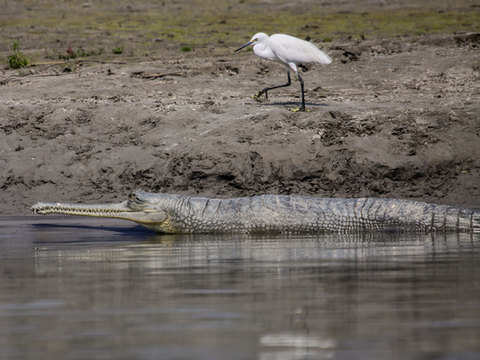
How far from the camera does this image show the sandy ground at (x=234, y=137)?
1291 cm

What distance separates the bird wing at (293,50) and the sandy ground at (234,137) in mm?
809

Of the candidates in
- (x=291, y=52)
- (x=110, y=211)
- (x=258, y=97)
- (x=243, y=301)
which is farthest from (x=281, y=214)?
(x=258, y=97)

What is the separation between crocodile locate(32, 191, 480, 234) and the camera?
9.98 m

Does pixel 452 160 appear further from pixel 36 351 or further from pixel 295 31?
pixel 295 31

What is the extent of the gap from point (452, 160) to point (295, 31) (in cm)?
1880

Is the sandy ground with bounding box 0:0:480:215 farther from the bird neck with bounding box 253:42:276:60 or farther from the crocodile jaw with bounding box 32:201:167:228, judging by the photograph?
the crocodile jaw with bounding box 32:201:167:228

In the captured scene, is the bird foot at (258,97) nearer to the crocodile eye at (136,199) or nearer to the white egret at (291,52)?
the white egret at (291,52)

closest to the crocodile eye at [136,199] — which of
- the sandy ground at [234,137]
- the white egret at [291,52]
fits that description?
the sandy ground at [234,137]

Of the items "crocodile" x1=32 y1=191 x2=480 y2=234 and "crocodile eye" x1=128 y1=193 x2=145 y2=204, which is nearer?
"crocodile" x1=32 y1=191 x2=480 y2=234

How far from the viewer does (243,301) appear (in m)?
4.95

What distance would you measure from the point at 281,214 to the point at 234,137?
3.67 m

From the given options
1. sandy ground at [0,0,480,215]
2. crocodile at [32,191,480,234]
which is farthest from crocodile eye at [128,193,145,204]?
sandy ground at [0,0,480,215]

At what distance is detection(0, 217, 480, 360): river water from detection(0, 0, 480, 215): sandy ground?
436 cm

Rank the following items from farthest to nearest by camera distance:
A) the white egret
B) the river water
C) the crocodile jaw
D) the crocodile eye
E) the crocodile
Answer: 1. the white egret
2. the crocodile eye
3. the crocodile jaw
4. the crocodile
5. the river water
